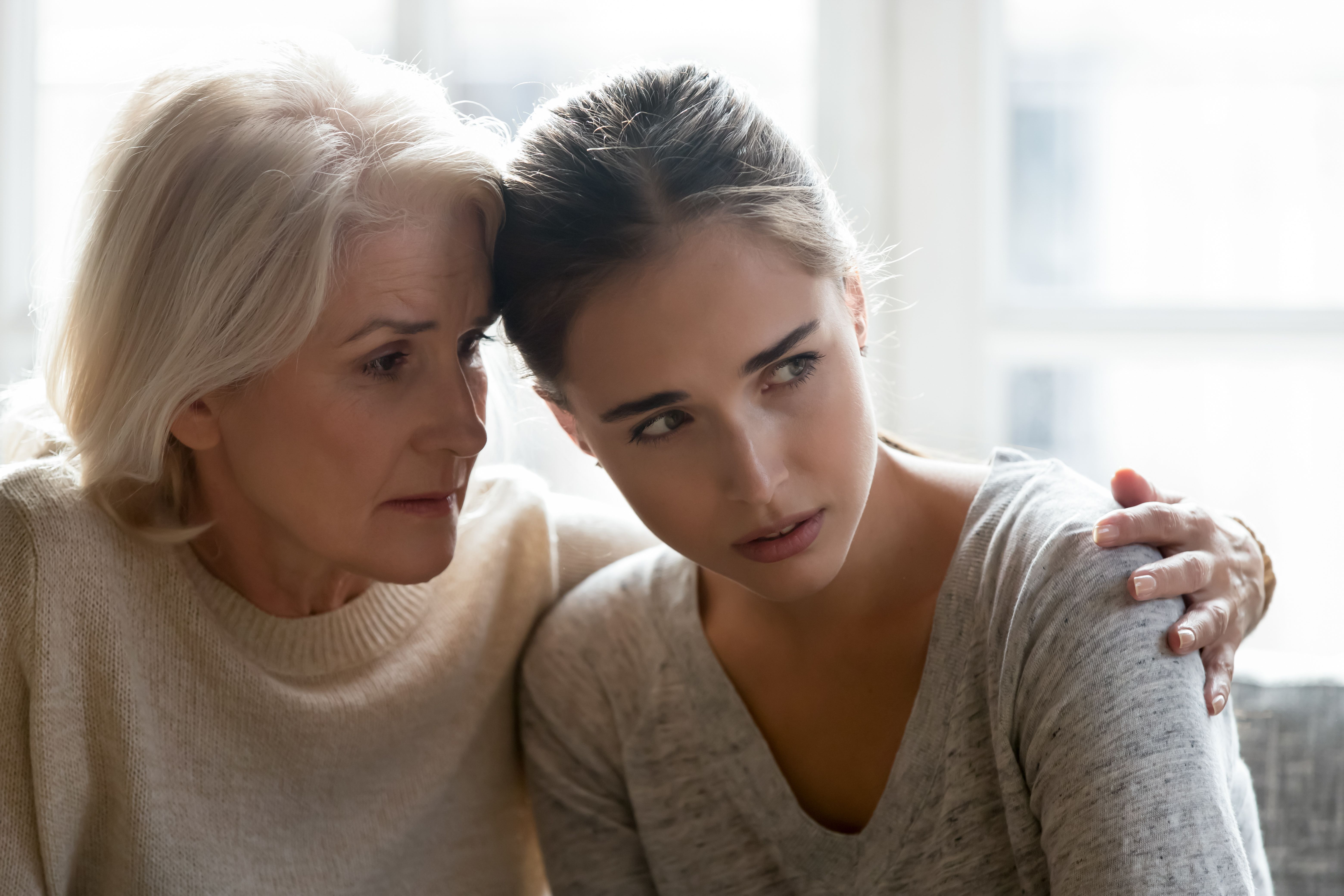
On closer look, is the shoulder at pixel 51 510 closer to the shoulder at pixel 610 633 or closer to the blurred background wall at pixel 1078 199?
the shoulder at pixel 610 633

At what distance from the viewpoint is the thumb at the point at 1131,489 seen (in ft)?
3.70

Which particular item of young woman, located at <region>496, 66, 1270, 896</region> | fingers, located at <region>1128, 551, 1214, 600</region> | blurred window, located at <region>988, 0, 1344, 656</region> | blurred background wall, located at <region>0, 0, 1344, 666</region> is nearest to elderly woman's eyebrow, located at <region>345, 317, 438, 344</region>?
young woman, located at <region>496, 66, 1270, 896</region>

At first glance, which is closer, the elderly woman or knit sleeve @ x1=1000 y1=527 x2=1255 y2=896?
knit sleeve @ x1=1000 y1=527 x2=1255 y2=896

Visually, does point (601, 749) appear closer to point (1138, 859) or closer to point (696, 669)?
point (696, 669)

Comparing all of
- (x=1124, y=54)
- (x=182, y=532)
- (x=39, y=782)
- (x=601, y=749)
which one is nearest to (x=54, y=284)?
(x=182, y=532)

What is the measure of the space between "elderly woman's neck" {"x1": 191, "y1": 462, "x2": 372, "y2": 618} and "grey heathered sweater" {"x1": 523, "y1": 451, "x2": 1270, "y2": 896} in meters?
0.31

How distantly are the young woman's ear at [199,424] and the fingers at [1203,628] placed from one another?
3.18 feet

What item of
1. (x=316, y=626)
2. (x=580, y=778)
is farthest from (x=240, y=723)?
(x=580, y=778)

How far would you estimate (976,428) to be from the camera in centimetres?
263

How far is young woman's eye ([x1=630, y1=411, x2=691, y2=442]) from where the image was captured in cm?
110

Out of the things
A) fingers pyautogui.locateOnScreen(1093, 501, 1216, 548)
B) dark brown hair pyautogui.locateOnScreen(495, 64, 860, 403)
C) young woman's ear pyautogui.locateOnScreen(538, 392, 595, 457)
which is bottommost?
fingers pyautogui.locateOnScreen(1093, 501, 1216, 548)

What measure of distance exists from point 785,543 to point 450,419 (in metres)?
0.38

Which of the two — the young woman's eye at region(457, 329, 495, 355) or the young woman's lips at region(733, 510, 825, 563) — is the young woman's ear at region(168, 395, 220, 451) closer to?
the young woman's eye at region(457, 329, 495, 355)

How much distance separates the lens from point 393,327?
1.14 m
